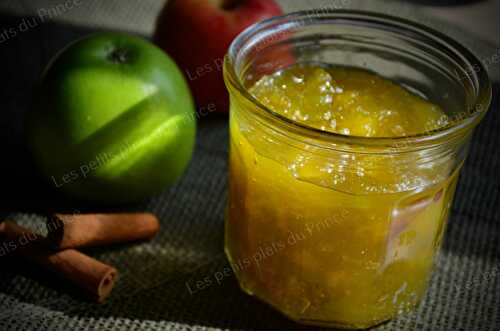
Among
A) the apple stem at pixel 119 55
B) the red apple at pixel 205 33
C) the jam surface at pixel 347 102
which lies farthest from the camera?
the red apple at pixel 205 33

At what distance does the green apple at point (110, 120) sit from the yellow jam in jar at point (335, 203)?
21 centimetres

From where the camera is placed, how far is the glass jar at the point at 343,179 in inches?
37.3

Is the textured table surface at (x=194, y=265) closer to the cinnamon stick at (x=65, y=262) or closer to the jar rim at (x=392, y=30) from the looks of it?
the cinnamon stick at (x=65, y=262)

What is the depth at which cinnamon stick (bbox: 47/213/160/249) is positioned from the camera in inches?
46.5

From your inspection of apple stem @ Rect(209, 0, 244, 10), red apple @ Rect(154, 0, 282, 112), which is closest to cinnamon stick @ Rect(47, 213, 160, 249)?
red apple @ Rect(154, 0, 282, 112)

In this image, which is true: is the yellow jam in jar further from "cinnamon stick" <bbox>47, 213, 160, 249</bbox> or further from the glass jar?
"cinnamon stick" <bbox>47, 213, 160, 249</bbox>

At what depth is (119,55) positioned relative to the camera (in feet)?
4.25

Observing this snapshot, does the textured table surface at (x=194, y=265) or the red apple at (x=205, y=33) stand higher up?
the red apple at (x=205, y=33)

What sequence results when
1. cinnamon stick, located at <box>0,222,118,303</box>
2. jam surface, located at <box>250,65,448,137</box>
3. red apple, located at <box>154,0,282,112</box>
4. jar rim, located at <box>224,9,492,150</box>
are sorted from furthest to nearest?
red apple, located at <box>154,0,282,112</box>
cinnamon stick, located at <box>0,222,118,303</box>
jam surface, located at <box>250,65,448,137</box>
jar rim, located at <box>224,9,492,150</box>

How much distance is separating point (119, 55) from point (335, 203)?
557 mm

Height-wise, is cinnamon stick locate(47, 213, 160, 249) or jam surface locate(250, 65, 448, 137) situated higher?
jam surface locate(250, 65, 448, 137)

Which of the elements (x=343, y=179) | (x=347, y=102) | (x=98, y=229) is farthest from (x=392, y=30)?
(x=98, y=229)

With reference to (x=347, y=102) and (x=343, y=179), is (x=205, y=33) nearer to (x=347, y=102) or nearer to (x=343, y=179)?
(x=347, y=102)

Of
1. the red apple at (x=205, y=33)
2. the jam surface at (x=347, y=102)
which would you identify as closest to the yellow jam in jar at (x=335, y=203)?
the jam surface at (x=347, y=102)
